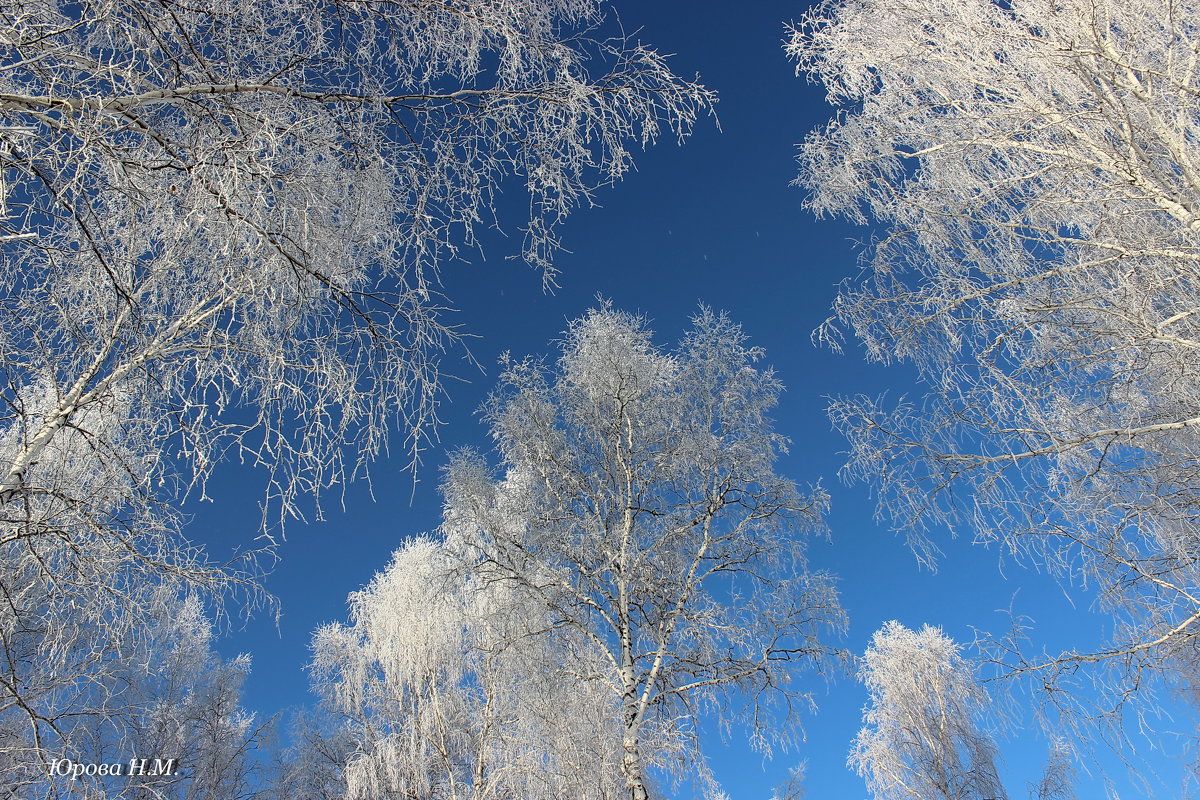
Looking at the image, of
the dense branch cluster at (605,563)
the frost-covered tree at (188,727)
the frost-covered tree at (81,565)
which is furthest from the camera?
the frost-covered tree at (188,727)

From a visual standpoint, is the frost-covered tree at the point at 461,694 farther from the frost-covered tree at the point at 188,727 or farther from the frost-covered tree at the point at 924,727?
the frost-covered tree at the point at 924,727

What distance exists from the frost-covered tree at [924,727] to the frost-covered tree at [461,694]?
6620mm

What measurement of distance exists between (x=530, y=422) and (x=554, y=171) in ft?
17.6

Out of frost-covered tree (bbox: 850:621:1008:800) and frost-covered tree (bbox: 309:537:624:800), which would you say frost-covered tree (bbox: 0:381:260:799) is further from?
frost-covered tree (bbox: 850:621:1008:800)

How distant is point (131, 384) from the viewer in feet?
8.90

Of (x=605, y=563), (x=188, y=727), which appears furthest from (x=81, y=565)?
(x=188, y=727)

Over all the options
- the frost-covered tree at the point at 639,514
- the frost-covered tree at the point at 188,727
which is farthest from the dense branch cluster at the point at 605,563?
the frost-covered tree at the point at 188,727

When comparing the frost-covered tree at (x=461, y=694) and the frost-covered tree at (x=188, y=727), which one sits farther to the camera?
the frost-covered tree at (x=188, y=727)

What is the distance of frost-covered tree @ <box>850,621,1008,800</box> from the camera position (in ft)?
38.9

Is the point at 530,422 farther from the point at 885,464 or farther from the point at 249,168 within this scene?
the point at 249,168

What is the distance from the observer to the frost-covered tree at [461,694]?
6.92 meters

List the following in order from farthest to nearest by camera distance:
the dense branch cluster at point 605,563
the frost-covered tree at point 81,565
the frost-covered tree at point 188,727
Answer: the frost-covered tree at point 188,727, the dense branch cluster at point 605,563, the frost-covered tree at point 81,565

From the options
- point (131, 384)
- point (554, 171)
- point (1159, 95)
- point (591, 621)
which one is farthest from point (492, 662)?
point (1159, 95)

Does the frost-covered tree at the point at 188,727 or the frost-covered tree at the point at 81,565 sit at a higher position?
the frost-covered tree at the point at 188,727
